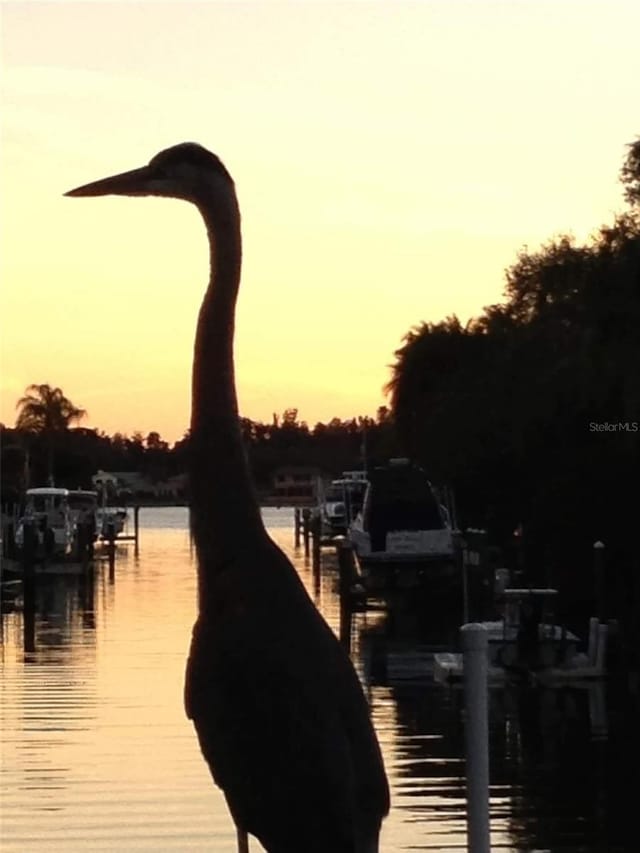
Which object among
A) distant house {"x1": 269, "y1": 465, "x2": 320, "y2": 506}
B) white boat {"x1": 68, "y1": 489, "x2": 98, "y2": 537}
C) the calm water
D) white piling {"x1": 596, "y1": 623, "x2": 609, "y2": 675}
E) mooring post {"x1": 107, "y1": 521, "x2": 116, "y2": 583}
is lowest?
the calm water

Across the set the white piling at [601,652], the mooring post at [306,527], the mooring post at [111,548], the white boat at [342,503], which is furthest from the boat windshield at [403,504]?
the white piling at [601,652]

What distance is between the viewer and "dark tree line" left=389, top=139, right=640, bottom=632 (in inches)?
1118

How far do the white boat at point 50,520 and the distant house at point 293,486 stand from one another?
60071 millimetres

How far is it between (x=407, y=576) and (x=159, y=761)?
23.6 metres

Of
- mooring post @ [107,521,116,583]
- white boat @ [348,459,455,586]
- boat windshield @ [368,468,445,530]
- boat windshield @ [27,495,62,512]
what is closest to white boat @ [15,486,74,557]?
boat windshield @ [27,495,62,512]

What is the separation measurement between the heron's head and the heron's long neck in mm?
82

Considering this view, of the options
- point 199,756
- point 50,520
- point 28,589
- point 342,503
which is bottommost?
point 199,756

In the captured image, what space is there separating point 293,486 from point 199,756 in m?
115

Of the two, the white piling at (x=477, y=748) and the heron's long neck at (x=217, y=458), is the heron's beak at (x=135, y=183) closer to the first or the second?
the heron's long neck at (x=217, y=458)

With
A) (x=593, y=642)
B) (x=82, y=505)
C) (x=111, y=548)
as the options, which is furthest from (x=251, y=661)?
(x=82, y=505)

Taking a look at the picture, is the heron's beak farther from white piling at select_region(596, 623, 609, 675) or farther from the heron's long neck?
white piling at select_region(596, 623, 609, 675)

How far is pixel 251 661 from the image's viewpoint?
16.9 feet

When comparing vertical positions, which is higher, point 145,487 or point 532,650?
point 145,487

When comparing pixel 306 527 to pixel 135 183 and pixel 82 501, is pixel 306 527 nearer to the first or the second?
pixel 82 501
